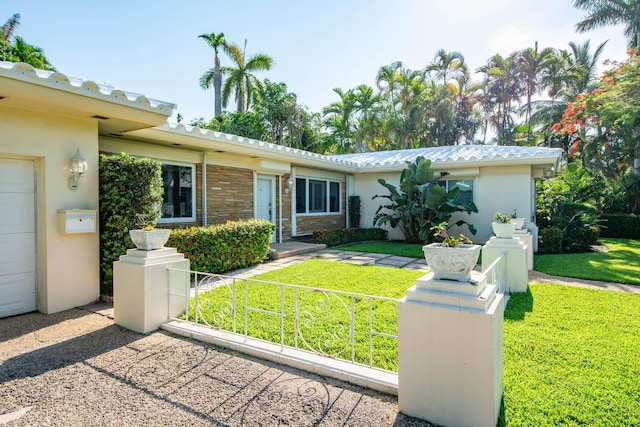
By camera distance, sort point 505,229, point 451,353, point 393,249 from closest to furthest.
→ point 451,353
point 505,229
point 393,249

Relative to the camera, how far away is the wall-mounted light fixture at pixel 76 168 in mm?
5348

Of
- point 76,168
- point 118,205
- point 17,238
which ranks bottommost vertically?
point 17,238

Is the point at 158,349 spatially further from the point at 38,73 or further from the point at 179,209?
the point at 179,209

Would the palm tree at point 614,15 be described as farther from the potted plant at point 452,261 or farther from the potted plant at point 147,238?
the potted plant at point 147,238

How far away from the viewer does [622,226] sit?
16.1m

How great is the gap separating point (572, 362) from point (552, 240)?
855cm

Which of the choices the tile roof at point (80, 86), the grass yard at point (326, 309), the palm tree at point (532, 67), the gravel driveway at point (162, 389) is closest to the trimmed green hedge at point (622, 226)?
A: the palm tree at point (532, 67)

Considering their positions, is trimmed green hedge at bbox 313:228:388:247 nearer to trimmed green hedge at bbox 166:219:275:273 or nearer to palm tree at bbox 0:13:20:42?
trimmed green hedge at bbox 166:219:275:273

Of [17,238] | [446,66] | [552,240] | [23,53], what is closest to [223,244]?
[17,238]

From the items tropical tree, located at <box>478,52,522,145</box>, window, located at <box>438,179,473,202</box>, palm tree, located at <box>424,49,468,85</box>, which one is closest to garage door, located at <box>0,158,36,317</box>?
window, located at <box>438,179,473,202</box>

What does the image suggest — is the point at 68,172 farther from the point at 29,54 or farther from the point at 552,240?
the point at 29,54

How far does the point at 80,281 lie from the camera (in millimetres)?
5566

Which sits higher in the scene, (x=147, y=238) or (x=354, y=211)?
(x=354, y=211)

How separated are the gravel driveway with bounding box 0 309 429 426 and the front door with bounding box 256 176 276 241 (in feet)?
24.0
